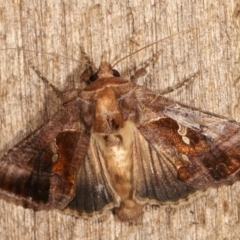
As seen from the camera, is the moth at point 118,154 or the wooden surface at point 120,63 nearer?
the moth at point 118,154

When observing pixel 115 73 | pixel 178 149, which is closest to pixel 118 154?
pixel 178 149

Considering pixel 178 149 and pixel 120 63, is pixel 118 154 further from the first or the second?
pixel 120 63

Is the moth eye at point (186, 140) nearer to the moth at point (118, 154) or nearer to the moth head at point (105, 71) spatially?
the moth at point (118, 154)

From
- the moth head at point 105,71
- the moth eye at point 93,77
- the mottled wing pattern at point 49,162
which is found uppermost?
the moth head at point 105,71

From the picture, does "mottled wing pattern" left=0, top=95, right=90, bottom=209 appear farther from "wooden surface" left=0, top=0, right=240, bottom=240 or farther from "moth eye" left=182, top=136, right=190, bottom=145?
"moth eye" left=182, top=136, right=190, bottom=145

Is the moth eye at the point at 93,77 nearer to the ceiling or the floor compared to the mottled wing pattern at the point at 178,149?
nearer to the ceiling

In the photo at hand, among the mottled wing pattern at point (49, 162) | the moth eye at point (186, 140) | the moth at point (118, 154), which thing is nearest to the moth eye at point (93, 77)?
the moth at point (118, 154)
